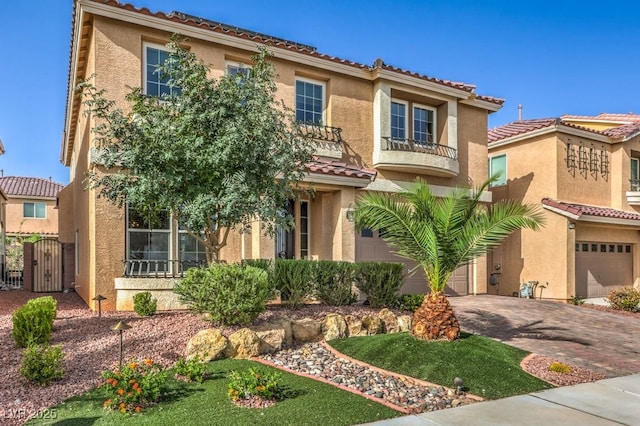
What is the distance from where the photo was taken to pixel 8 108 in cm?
2052

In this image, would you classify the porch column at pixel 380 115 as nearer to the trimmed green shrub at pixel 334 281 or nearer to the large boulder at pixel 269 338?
the trimmed green shrub at pixel 334 281

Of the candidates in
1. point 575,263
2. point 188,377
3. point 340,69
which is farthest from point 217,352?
point 575,263

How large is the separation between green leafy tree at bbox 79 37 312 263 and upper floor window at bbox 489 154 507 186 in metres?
14.3

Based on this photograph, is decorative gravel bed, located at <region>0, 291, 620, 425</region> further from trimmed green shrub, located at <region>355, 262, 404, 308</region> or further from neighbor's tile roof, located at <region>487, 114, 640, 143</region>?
neighbor's tile roof, located at <region>487, 114, 640, 143</region>

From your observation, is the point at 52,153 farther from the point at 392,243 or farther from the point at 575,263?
the point at 575,263

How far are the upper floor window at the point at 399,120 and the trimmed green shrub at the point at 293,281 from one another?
7.40m

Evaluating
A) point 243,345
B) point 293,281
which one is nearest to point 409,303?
point 293,281

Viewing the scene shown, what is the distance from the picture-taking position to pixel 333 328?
955 cm

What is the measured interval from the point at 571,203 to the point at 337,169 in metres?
10.9

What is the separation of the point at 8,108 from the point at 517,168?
72.7 feet

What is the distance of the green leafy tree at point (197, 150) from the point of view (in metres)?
8.52

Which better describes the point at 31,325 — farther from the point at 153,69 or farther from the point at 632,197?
the point at 632,197

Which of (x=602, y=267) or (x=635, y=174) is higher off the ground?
(x=635, y=174)

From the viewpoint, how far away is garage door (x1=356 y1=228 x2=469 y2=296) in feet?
51.4
